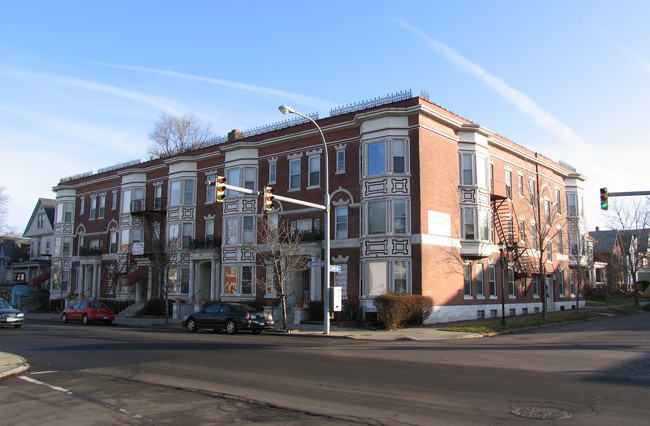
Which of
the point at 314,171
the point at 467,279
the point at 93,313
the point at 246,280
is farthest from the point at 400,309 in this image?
the point at 93,313

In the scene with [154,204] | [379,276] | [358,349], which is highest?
[154,204]

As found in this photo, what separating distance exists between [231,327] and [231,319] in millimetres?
366

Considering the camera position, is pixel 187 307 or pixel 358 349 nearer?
pixel 358 349

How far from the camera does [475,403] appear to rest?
8781 mm

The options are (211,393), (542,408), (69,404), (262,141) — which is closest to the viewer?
(542,408)

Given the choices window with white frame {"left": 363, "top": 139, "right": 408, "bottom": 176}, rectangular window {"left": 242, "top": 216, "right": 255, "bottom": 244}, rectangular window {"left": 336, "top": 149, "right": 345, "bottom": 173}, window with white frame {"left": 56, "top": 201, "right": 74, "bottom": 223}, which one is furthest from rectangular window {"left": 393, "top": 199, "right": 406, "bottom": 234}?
window with white frame {"left": 56, "top": 201, "right": 74, "bottom": 223}

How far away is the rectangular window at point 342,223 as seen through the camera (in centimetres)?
3064

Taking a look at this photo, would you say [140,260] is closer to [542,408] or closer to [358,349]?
[358,349]

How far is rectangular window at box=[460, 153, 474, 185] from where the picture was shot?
103 ft

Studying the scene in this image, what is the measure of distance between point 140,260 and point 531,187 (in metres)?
30.5

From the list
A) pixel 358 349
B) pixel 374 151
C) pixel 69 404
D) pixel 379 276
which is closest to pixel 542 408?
pixel 69 404

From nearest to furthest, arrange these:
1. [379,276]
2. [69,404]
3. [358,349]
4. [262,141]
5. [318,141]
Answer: [69,404], [358,349], [379,276], [318,141], [262,141]

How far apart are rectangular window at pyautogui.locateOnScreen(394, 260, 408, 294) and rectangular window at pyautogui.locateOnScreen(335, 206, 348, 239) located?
3965 mm

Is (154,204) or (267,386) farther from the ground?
(154,204)
